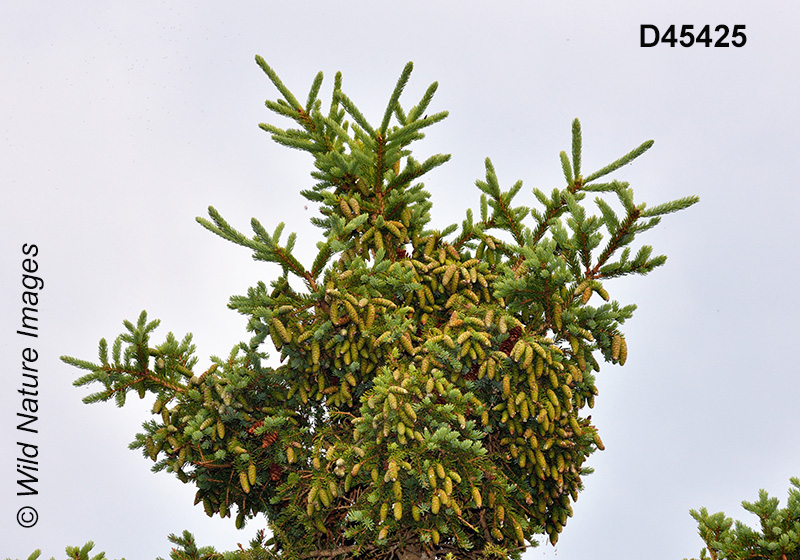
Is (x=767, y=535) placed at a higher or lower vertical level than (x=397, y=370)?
lower

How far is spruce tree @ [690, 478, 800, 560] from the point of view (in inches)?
269

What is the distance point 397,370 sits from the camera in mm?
7711

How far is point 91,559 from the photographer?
7.48 metres

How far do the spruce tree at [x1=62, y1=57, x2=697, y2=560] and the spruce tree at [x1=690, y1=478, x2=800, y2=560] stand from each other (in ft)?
5.70

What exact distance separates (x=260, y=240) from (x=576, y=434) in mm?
3681

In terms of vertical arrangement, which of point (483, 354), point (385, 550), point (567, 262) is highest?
point (567, 262)

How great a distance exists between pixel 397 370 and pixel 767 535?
134 inches

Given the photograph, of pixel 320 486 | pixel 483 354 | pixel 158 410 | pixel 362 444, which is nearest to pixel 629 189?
pixel 483 354

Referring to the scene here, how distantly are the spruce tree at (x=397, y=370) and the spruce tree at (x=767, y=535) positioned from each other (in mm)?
1736

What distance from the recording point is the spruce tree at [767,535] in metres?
6.82

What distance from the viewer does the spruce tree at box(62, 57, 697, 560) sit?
7707mm

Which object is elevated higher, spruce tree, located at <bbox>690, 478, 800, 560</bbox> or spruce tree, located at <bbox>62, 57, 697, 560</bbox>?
spruce tree, located at <bbox>62, 57, 697, 560</bbox>

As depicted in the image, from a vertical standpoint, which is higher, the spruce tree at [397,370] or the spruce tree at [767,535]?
the spruce tree at [397,370]

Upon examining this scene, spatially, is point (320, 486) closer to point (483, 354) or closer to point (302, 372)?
point (302, 372)
